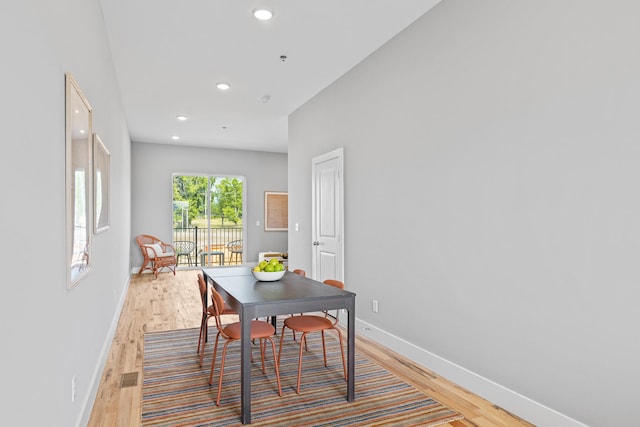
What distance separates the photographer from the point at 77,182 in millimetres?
2150

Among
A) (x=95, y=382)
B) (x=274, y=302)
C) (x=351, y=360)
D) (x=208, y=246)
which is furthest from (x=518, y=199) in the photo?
(x=208, y=246)

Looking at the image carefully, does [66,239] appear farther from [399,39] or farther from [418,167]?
[399,39]

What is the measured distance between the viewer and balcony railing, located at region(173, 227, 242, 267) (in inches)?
371

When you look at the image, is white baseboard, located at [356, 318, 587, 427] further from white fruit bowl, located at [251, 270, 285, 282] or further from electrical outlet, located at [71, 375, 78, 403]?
electrical outlet, located at [71, 375, 78, 403]

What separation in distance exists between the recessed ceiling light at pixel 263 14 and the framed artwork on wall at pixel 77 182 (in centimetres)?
152

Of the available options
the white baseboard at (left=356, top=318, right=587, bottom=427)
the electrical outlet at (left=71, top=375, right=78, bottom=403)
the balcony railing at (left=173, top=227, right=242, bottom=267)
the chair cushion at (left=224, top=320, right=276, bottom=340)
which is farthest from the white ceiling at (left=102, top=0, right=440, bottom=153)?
the balcony railing at (left=173, top=227, right=242, bottom=267)

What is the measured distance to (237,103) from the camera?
5.79 m

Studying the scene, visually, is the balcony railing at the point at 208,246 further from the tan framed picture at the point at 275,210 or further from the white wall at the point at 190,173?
the tan framed picture at the point at 275,210

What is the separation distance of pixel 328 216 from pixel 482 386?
2.75 metres

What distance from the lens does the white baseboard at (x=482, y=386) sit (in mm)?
2355

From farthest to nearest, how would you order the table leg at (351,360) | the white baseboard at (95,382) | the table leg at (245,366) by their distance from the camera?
1. the table leg at (351,360)
2. the table leg at (245,366)
3. the white baseboard at (95,382)

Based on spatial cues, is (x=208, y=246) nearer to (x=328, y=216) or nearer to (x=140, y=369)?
(x=328, y=216)

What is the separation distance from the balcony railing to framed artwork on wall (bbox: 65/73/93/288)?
7.04m

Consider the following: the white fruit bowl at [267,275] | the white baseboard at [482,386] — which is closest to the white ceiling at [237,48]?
the white fruit bowl at [267,275]
